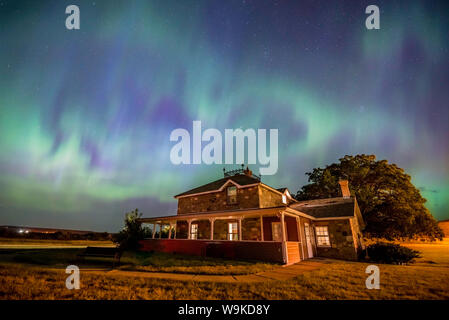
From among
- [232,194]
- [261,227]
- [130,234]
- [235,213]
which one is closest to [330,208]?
[261,227]

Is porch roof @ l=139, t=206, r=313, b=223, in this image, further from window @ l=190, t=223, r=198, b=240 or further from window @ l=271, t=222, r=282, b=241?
window @ l=190, t=223, r=198, b=240

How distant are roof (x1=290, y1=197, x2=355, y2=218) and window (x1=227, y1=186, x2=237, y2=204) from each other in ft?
22.3

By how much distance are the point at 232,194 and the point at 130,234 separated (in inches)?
393

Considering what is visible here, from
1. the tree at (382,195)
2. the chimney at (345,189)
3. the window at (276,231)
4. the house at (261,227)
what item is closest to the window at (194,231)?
the house at (261,227)

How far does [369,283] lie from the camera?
6582 mm

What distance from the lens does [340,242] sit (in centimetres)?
1591

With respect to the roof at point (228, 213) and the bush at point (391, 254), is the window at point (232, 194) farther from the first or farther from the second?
the bush at point (391, 254)

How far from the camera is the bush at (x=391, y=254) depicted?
504 inches

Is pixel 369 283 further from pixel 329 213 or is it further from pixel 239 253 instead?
pixel 329 213

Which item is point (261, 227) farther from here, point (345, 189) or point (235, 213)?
point (345, 189)

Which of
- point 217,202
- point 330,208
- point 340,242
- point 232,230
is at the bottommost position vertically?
point 340,242

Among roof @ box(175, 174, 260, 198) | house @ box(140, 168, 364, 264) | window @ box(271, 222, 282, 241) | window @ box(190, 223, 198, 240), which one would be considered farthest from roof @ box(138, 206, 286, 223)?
roof @ box(175, 174, 260, 198)
